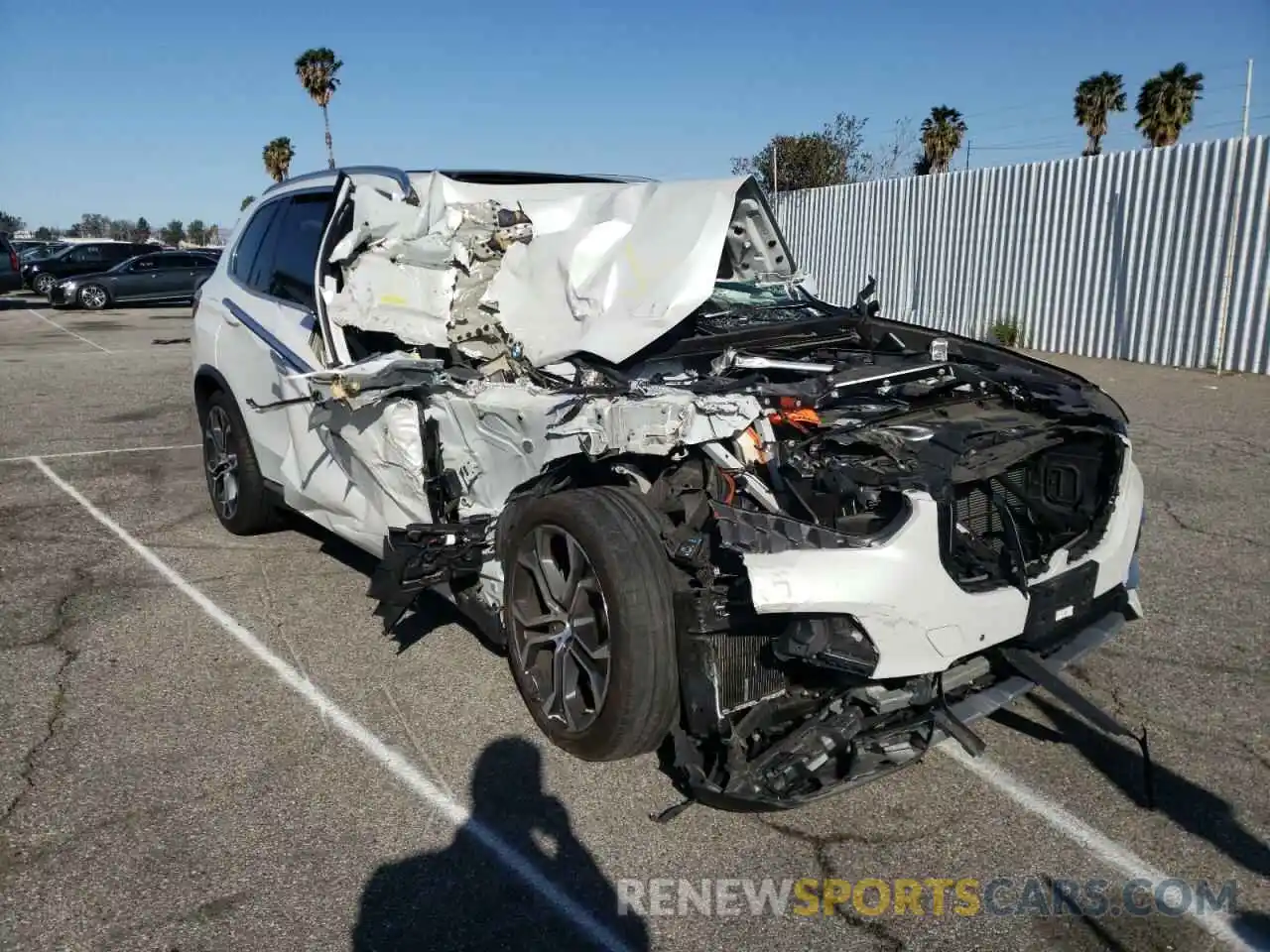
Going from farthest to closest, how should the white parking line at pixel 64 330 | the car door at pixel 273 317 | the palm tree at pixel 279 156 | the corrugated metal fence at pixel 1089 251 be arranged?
the palm tree at pixel 279 156, the white parking line at pixel 64 330, the corrugated metal fence at pixel 1089 251, the car door at pixel 273 317

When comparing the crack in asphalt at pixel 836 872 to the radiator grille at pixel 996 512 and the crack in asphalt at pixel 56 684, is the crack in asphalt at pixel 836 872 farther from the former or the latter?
the crack in asphalt at pixel 56 684

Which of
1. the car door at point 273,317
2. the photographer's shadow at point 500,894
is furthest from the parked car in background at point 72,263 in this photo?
the photographer's shadow at point 500,894

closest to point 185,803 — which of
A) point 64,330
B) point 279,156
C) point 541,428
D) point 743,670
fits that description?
point 541,428

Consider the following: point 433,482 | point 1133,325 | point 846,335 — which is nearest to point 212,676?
point 433,482

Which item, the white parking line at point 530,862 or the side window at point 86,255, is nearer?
the white parking line at point 530,862

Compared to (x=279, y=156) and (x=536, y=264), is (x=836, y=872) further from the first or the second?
(x=279, y=156)

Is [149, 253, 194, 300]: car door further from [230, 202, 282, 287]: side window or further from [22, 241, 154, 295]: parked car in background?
[230, 202, 282, 287]: side window

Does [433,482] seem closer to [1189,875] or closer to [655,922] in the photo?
[655,922]

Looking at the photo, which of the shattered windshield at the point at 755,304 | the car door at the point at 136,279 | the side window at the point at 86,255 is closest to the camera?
the shattered windshield at the point at 755,304

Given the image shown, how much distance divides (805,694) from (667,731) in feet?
1.55

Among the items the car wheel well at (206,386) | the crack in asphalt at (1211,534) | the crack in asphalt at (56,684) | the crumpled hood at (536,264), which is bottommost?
the crack in asphalt at (1211,534)

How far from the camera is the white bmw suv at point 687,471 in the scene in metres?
2.94

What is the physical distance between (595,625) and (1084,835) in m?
1.66

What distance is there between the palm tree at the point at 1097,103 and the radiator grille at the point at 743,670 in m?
34.9
